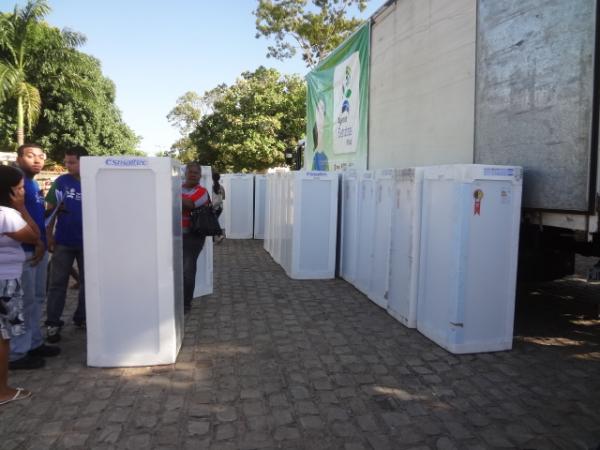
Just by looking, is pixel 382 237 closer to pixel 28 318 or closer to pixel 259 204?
pixel 28 318

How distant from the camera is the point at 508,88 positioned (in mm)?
4633

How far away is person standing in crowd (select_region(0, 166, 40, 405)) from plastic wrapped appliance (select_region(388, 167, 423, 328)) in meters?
3.51

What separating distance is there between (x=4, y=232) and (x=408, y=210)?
379 cm

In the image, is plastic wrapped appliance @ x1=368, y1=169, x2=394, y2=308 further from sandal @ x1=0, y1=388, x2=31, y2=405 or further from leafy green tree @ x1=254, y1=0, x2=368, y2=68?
leafy green tree @ x1=254, y1=0, x2=368, y2=68

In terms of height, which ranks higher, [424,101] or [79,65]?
[79,65]

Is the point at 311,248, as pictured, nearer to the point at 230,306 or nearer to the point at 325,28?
the point at 230,306

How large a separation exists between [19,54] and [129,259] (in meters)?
22.9

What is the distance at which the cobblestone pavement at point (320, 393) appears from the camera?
10.6 ft

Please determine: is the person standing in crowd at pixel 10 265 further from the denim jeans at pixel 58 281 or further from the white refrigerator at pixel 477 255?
the white refrigerator at pixel 477 255

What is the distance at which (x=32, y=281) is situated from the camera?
13.8 feet

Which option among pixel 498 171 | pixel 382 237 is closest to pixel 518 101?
pixel 498 171

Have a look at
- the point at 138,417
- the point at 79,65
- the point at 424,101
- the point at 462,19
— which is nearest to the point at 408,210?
the point at 424,101

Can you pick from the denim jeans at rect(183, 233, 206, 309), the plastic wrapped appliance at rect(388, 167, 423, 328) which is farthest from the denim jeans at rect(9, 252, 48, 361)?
the plastic wrapped appliance at rect(388, 167, 423, 328)

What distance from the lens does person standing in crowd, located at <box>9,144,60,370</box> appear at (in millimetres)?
4141
